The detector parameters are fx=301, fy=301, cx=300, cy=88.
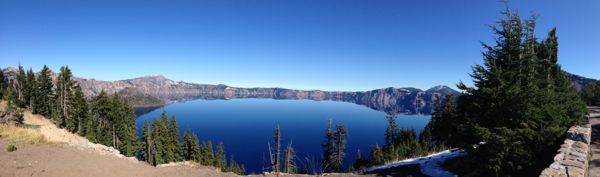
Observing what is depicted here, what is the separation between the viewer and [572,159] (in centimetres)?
1013

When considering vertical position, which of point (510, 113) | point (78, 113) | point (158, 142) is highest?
point (510, 113)

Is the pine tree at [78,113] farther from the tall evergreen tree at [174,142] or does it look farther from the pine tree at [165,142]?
the tall evergreen tree at [174,142]

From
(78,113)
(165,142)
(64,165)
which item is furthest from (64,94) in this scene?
(64,165)

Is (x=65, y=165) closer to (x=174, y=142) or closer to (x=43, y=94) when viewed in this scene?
(x=174, y=142)

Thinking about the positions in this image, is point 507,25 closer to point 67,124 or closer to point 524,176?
point 524,176

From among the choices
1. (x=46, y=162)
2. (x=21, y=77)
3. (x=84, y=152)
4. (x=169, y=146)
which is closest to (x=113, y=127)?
(x=169, y=146)

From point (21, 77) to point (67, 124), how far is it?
2209cm

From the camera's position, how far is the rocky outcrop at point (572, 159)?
8785mm

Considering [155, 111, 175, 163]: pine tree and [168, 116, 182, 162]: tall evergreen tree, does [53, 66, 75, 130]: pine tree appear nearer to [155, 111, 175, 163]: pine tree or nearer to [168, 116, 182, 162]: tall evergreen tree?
[155, 111, 175, 163]: pine tree

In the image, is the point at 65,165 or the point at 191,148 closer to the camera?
the point at 65,165

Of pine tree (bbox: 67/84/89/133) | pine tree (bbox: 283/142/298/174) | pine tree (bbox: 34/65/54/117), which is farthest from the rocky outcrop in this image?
pine tree (bbox: 34/65/54/117)

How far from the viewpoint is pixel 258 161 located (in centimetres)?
10688

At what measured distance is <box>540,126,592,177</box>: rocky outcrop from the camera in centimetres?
879

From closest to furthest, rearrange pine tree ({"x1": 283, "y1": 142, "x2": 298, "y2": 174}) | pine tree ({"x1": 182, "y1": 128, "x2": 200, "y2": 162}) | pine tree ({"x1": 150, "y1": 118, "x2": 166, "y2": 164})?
1. pine tree ({"x1": 283, "y1": 142, "x2": 298, "y2": 174})
2. pine tree ({"x1": 150, "y1": 118, "x2": 166, "y2": 164})
3. pine tree ({"x1": 182, "y1": 128, "x2": 200, "y2": 162})
